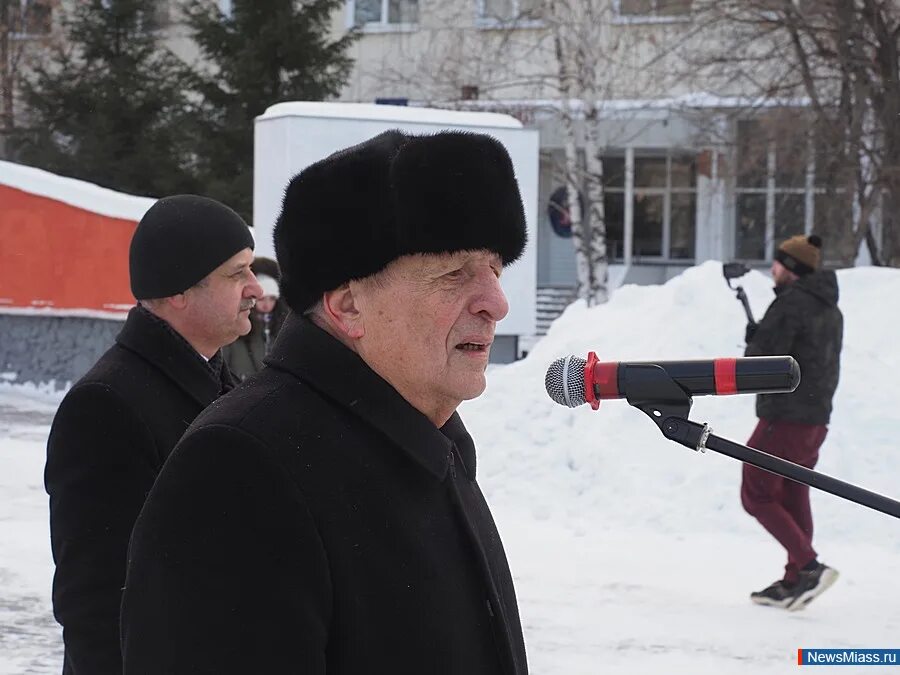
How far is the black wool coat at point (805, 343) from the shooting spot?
7.49 m

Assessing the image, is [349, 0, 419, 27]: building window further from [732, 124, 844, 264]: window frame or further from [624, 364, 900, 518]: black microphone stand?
[624, 364, 900, 518]: black microphone stand

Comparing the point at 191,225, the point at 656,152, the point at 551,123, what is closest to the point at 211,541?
the point at 191,225

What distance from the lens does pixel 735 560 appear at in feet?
28.2

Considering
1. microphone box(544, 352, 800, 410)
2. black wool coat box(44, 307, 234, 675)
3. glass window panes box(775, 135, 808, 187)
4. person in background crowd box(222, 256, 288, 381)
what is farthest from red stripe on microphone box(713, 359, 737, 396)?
glass window panes box(775, 135, 808, 187)

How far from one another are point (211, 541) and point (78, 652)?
117cm

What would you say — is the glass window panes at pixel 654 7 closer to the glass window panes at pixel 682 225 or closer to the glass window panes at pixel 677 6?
the glass window panes at pixel 677 6

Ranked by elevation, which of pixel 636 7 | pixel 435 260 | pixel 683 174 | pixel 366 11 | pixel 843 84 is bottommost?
pixel 683 174

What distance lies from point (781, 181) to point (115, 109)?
36.6 feet

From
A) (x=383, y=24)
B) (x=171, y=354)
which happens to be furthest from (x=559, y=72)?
(x=171, y=354)

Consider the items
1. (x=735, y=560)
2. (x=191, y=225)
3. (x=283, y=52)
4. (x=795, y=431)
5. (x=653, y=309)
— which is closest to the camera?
(x=191, y=225)

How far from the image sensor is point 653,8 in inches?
787

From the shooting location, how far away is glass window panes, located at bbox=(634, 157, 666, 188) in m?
29.7

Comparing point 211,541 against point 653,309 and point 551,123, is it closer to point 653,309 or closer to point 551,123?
point 653,309

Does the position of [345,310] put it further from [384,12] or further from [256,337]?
[384,12]
